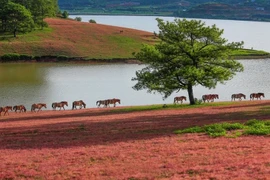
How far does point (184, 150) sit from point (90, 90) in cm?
4380

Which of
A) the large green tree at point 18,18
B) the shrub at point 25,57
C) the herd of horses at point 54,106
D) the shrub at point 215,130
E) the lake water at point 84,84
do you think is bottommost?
the shrub at point 215,130

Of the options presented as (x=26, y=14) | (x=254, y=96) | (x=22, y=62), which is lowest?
(x=254, y=96)

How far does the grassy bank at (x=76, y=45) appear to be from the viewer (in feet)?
304

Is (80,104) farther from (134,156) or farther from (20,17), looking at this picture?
(20,17)

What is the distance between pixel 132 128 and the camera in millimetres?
22688

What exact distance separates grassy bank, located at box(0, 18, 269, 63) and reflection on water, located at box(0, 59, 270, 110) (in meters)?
5.87

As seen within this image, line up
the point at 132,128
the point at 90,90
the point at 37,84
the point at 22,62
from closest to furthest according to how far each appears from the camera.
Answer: the point at 132,128 → the point at 90,90 → the point at 37,84 → the point at 22,62

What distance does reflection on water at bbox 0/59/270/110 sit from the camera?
173ft

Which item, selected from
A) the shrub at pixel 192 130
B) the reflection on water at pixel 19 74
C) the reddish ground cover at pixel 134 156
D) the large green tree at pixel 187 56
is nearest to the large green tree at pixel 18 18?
the reflection on water at pixel 19 74

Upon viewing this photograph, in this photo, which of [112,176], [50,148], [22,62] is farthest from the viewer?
[22,62]

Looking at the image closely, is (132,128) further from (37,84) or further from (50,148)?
(37,84)

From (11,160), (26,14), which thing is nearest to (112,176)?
(11,160)

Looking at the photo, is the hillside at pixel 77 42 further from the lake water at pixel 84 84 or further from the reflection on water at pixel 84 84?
the reflection on water at pixel 84 84

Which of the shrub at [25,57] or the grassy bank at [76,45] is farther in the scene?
the grassy bank at [76,45]
